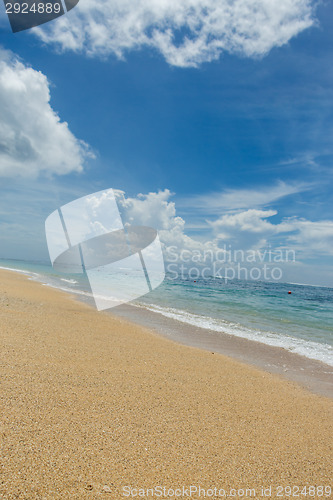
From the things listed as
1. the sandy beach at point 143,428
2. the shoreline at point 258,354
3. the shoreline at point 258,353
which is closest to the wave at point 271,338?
the shoreline at point 258,353

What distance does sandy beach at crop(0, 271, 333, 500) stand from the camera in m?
2.80

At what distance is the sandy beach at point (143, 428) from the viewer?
9.19ft

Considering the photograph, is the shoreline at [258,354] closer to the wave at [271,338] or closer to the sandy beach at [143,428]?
the wave at [271,338]

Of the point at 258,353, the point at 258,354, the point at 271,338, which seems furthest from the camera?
the point at 271,338

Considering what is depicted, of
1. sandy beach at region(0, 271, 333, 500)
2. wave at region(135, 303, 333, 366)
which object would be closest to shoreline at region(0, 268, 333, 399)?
wave at region(135, 303, 333, 366)

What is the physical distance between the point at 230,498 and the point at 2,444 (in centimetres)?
257

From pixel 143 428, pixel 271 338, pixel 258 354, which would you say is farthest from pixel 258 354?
pixel 143 428

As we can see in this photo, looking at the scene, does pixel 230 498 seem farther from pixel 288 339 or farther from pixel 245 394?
pixel 288 339

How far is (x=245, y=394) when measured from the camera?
566 centimetres

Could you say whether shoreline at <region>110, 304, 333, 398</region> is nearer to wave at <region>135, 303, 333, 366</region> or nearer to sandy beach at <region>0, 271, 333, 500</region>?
wave at <region>135, 303, 333, 366</region>

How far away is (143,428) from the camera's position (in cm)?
376

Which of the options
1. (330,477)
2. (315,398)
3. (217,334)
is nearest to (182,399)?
(330,477)

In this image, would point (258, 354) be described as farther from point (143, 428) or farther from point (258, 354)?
point (143, 428)

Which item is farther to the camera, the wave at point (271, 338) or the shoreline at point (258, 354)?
the wave at point (271, 338)
